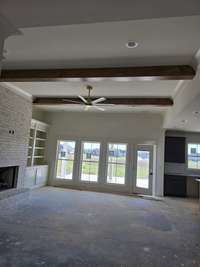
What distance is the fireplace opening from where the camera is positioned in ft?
19.7

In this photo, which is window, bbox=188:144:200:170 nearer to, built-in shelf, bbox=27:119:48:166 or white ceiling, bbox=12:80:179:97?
white ceiling, bbox=12:80:179:97

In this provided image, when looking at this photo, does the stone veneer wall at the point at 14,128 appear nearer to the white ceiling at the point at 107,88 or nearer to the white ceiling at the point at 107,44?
the white ceiling at the point at 107,88

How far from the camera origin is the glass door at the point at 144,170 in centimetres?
748

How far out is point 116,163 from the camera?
7.81m

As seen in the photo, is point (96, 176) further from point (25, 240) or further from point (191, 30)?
point (191, 30)

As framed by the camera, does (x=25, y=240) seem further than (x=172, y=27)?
Yes

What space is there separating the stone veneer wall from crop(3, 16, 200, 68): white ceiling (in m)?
1.82

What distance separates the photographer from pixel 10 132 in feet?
18.3

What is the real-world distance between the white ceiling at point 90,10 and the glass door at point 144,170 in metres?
6.46

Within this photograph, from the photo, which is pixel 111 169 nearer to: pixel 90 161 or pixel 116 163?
pixel 116 163

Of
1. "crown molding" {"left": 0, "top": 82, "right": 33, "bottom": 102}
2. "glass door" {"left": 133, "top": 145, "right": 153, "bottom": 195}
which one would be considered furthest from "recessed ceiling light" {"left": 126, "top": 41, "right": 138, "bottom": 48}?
"glass door" {"left": 133, "top": 145, "right": 153, "bottom": 195}

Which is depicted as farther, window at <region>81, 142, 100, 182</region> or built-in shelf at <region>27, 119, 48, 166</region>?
window at <region>81, 142, 100, 182</region>

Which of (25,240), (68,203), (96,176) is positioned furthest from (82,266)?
(96,176)

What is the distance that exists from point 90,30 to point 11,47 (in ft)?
4.89
